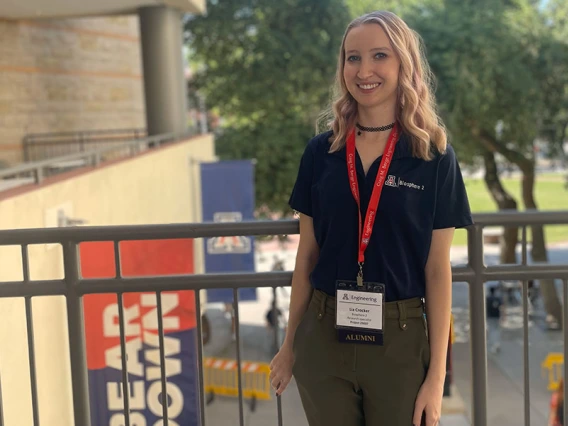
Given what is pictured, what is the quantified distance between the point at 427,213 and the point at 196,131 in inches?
696

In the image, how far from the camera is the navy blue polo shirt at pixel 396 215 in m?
2.02

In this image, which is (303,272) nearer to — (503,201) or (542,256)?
(542,256)

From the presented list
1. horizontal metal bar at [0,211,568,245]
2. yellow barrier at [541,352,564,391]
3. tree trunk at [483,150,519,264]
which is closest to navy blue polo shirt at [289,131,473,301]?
horizontal metal bar at [0,211,568,245]

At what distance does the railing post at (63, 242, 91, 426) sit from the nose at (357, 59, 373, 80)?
140 cm

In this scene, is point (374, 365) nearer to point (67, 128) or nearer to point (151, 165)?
point (151, 165)

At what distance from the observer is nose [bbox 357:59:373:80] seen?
203 centimetres

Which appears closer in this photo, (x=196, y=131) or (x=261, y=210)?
(x=196, y=131)

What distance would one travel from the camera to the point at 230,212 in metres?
14.3

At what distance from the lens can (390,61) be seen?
2027mm

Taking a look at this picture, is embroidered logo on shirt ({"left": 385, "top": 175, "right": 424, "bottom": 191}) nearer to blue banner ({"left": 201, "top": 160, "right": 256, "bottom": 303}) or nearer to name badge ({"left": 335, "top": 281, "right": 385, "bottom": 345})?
name badge ({"left": 335, "top": 281, "right": 385, "bottom": 345})

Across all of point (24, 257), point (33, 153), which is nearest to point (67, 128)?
point (33, 153)

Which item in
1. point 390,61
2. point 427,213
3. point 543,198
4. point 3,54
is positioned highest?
point 3,54

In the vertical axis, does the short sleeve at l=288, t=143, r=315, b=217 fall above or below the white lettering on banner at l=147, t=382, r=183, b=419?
above

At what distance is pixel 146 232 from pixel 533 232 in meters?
20.2
